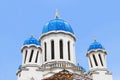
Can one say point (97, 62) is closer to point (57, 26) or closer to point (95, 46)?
point (95, 46)

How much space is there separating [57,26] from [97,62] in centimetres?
491

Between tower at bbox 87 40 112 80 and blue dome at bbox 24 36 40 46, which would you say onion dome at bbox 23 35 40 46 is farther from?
tower at bbox 87 40 112 80

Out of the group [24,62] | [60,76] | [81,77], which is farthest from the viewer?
[24,62]

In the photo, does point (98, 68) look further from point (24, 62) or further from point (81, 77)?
point (24, 62)

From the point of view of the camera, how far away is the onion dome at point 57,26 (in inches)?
1261

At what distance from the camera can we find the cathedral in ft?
95.2

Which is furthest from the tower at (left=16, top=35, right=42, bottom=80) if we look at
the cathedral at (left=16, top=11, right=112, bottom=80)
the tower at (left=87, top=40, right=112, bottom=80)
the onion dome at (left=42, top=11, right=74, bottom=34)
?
the tower at (left=87, top=40, right=112, bottom=80)

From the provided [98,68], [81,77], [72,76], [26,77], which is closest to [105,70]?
[98,68]

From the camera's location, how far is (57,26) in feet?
105

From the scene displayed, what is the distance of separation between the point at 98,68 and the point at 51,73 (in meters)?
4.41

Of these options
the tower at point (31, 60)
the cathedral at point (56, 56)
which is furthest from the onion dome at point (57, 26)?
the tower at point (31, 60)

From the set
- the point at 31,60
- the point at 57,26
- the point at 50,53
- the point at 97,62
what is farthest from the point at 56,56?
the point at 97,62

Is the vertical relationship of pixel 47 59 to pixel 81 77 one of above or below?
above

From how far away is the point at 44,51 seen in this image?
31.9 meters
